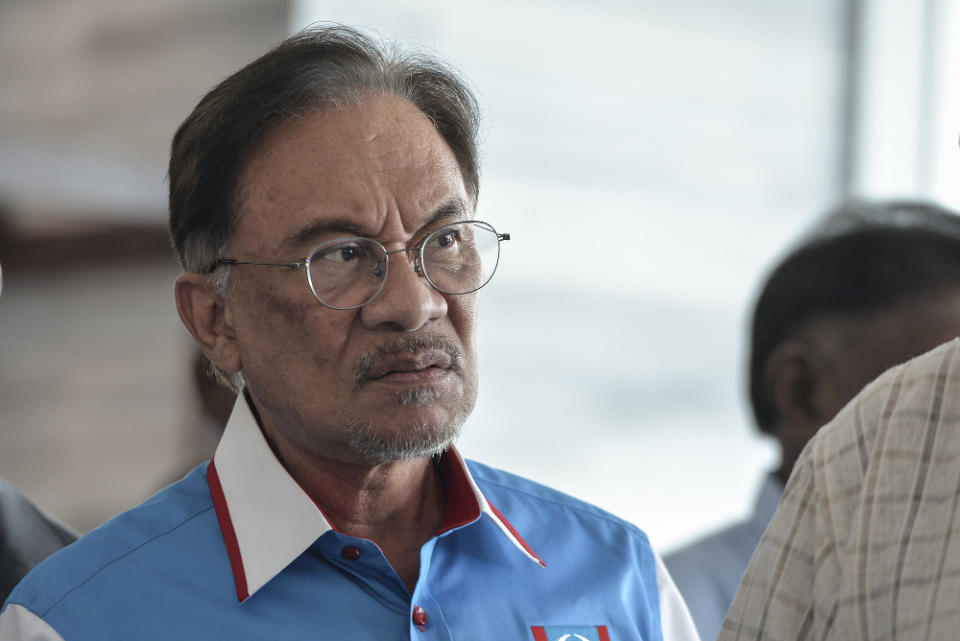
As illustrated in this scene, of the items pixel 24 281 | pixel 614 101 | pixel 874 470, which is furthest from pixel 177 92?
pixel 874 470

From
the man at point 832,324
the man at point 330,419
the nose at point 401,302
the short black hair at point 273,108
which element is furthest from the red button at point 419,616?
the man at point 832,324

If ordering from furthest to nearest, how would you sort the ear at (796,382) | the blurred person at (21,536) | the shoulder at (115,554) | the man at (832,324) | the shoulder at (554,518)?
1. the ear at (796,382)
2. the man at (832,324)
3. the shoulder at (554,518)
4. the blurred person at (21,536)
5. the shoulder at (115,554)

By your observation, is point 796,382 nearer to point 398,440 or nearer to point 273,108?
point 398,440

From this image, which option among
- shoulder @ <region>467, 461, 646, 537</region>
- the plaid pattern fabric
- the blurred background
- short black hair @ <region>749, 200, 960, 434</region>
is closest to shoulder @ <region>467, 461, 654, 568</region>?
shoulder @ <region>467, 461, 646, 537</region>

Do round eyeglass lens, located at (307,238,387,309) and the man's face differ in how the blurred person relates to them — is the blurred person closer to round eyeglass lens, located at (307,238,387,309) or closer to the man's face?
the man's face

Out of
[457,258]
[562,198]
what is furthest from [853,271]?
[562,198]

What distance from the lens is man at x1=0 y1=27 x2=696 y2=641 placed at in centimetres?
152

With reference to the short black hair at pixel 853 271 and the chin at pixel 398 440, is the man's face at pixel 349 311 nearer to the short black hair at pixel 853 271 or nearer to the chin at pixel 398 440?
the chin at pixel 398 440

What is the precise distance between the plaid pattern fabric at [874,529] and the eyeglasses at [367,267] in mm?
609

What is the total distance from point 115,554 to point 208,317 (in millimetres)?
389

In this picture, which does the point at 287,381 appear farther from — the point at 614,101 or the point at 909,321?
the point at 614,101

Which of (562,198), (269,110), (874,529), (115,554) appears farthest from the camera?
(562,198)

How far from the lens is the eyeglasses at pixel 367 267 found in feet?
5.24

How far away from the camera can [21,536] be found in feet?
5.72
